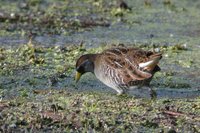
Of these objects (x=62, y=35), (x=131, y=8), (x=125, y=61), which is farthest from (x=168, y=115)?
(x=131, y=8)

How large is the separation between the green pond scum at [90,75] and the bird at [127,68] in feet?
0.64

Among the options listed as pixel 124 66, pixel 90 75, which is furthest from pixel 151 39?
pixel 124 66

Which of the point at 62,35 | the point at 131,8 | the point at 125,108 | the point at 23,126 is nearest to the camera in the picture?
the point at 23,126

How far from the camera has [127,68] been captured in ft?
33.7

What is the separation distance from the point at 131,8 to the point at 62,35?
3193 mm

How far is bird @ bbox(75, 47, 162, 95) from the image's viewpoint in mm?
10141

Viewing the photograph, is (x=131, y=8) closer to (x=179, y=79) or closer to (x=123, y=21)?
(x=123, y=21)

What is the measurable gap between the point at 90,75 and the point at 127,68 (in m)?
1.85

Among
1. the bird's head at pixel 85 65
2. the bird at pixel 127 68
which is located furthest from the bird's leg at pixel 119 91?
the bird's head at pixel 85 65

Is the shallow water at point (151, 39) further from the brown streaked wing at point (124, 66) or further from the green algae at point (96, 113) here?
the green algae at point (96, 113)

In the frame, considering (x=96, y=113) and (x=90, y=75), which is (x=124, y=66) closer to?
(x=96, y=113)

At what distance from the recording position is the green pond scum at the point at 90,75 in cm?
915

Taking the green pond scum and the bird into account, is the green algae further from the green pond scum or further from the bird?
the bird

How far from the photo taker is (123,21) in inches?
659
